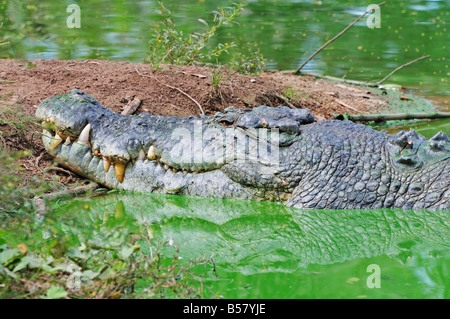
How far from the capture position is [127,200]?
5059 millimetres

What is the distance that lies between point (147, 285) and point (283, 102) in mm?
4564

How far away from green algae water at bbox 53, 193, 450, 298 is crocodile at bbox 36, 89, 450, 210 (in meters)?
0.13

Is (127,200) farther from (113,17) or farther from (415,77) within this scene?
(113,17)

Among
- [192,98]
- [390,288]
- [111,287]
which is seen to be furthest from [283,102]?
[111,287]

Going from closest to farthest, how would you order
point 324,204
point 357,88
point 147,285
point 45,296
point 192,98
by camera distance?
point 45,296, point 147,285, point 324,204, point 192,98, point 357,88

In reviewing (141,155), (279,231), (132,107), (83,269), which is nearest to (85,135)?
(141,155)

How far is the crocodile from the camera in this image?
4836 mm

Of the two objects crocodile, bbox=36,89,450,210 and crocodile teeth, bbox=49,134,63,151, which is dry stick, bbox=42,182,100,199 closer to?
crocodile, bbox=36,89,450,210

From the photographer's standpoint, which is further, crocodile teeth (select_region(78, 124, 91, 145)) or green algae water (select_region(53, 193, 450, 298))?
crocodile teeth (select_region(78, 124, 91, 145))

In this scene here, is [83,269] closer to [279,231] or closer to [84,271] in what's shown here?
[84,271]

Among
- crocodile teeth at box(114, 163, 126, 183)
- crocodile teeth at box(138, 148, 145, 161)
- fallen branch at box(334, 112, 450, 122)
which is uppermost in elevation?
crocodile teeth at box(138, 148, 145, 161)

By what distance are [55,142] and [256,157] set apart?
1.84 m

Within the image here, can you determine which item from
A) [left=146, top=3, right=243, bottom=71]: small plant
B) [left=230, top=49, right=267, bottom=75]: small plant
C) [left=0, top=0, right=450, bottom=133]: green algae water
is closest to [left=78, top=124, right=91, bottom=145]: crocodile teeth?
[left=146, top=3, right=243, bottom=71]: small plant

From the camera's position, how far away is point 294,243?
423cm
